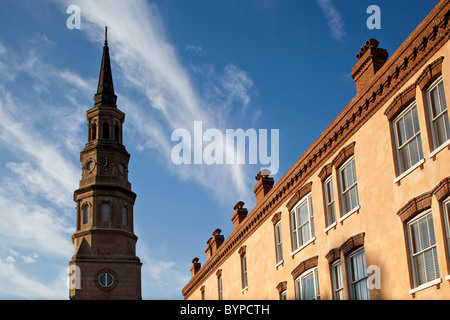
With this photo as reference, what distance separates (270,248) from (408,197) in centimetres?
1142

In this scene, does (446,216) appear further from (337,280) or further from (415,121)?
(337,280)

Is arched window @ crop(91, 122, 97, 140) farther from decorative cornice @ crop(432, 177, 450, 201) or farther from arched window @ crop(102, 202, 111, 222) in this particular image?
decorative cornice @ crop(432, 177, 450, 201)

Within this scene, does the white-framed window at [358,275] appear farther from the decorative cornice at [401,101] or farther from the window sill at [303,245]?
the decorative cornice at [401,101]

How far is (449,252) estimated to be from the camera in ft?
55.2

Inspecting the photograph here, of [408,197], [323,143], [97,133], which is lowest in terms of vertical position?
[408,197]

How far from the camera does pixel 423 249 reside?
18.0 metres

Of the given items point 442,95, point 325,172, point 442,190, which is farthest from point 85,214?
point 442,190

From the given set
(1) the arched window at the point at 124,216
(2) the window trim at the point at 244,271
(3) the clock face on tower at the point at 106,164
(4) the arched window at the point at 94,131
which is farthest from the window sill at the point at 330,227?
(4) the arched window at the point at 94,131

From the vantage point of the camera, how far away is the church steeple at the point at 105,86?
74.1m

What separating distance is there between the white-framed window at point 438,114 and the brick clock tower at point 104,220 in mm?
49937

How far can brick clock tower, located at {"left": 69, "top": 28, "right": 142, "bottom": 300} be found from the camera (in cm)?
Result: 6388

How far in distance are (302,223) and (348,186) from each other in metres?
4.04

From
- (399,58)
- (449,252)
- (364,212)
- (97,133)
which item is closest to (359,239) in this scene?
(364,212)
